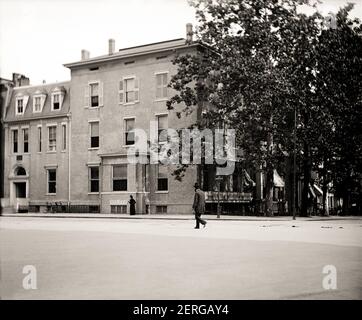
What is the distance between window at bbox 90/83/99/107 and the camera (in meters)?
42.8

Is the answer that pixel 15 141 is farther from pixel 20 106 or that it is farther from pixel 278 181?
pixel 278 181

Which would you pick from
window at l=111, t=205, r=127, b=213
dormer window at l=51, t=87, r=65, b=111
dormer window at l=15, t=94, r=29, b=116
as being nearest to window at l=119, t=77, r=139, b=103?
dormer window at l=51, t=87, r=65, b=111

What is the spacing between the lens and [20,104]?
47.4 metres

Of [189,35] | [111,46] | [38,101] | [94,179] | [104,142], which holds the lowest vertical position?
[94,179]

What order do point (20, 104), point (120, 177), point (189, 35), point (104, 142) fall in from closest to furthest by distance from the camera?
point (189, 35)
point (120, 177)
point (104, 142)
point (20, 104)

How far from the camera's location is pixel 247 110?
31734 mm

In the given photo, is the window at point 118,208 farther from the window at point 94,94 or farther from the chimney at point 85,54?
the chimney at point 85,54

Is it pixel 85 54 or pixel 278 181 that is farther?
pixel 278 181

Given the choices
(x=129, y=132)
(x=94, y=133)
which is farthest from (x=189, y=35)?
(x=94, y=133)

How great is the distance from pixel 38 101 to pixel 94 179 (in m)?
9.04

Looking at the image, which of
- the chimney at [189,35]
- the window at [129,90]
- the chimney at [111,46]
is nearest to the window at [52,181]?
the window at [129,90]

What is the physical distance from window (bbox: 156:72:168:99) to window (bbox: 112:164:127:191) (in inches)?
218

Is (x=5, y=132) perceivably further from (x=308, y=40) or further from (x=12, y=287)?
(x=12, y=287)

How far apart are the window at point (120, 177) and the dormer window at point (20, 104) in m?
12.1
